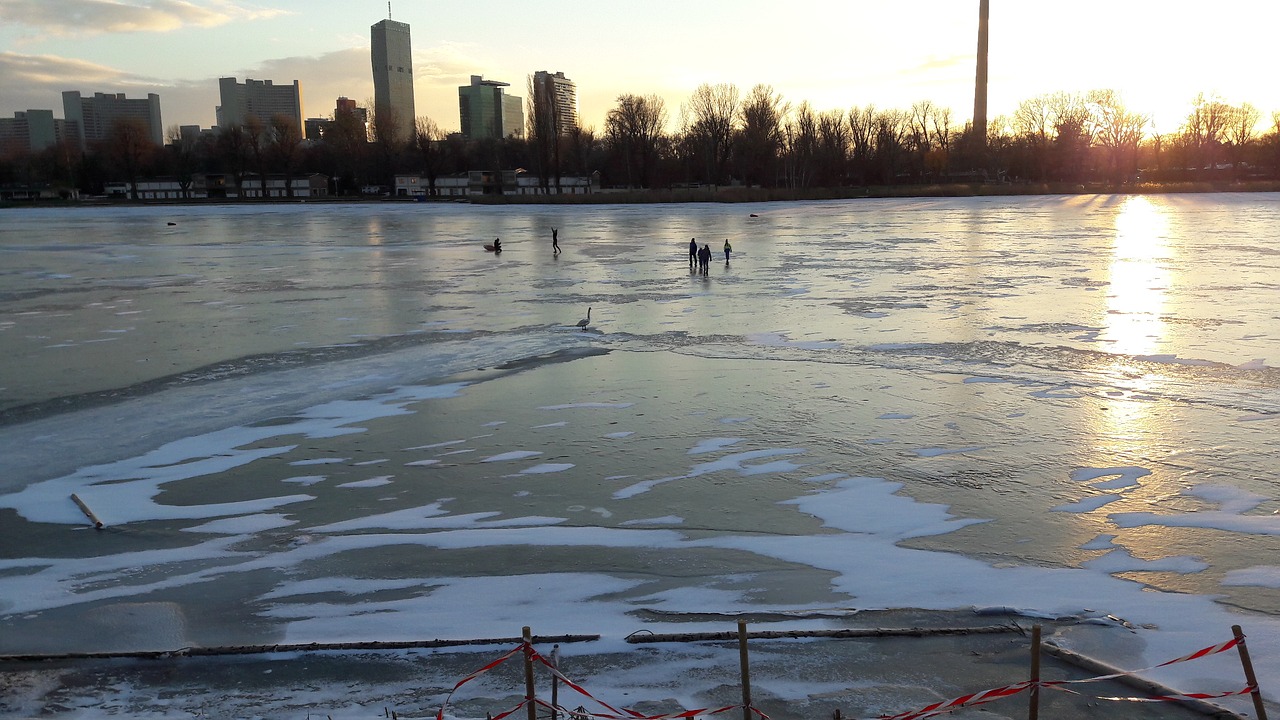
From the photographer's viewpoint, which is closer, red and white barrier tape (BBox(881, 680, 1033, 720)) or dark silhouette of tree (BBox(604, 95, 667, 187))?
red and white barrier tape (BBox(881, 680, 1033, 720))

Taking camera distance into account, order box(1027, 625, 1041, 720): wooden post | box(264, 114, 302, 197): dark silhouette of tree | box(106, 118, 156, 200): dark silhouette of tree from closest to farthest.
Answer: box(1027, 625, 1041, 720): wooden post, box(106, 118, 156, 200): dark silhouette of tree, box(264, 114, 302, 197): dark silhouette of tree

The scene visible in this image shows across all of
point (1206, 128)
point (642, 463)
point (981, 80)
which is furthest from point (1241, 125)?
point (642, 463)

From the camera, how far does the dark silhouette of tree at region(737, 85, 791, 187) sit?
87062 millimetres

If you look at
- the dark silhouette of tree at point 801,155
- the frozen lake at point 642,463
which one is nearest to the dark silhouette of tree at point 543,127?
the dark silhouette of tree at point 801,155

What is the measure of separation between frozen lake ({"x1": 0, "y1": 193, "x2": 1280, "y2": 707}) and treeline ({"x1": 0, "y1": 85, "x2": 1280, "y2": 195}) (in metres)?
73.1

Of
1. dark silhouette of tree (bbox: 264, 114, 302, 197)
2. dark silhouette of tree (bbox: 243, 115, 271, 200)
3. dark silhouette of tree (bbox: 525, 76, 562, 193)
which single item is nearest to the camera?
dark silhouette of tree (bbox: 525, 76, 562, 193)

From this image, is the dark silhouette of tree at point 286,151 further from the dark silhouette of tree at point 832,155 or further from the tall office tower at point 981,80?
the tall office tower at point 981,80

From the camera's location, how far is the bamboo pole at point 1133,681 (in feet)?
13.4

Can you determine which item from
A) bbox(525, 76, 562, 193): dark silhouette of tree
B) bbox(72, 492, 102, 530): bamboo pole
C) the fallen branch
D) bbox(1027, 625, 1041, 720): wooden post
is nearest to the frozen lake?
bbox(72, 492, 102, 530): bamboo pole

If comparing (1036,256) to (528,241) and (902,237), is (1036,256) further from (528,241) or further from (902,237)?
(528,241)

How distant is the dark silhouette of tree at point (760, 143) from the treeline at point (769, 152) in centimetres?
15

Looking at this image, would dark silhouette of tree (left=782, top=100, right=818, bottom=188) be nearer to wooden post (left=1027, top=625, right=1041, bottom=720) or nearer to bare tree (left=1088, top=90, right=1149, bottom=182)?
bare tree (left=1088, top=90, right=1149, bottom=182)

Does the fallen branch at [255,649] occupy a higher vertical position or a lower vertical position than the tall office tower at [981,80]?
lower

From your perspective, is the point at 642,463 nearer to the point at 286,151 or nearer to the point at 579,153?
the point at 579,153
